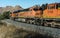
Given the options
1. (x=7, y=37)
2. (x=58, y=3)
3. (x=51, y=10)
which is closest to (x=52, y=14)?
(x=51, y=10)

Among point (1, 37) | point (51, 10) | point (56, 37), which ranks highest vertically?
point (51, 10)

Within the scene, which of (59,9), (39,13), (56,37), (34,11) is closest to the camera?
(56,37)

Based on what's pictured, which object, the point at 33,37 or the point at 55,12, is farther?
the point at 55,12

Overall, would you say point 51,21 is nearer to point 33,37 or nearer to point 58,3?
point 58,3

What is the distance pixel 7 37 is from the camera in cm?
1459

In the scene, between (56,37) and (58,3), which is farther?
(58,3)

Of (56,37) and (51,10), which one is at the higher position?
(51,10)

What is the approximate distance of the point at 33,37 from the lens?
11586 millimetres

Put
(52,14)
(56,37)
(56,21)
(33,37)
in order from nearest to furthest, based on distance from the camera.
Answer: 1. (56,37)
2. (33,37)
3. (56,21)
4. (52,14)

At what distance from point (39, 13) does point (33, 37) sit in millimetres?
11888

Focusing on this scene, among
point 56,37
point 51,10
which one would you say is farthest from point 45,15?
point 56,37

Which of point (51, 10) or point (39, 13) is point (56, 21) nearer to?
point (51, 10)

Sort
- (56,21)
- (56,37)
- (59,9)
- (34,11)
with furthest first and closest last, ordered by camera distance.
→ (34,11)
(59,9)
(56,21)
(56,37)

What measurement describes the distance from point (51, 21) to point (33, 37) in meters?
6.40
